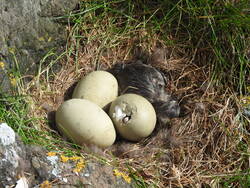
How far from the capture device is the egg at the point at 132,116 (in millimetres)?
2854

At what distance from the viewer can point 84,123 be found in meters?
2.68

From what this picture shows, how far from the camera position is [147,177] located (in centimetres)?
→ 261

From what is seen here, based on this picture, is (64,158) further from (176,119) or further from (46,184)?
(176,119)

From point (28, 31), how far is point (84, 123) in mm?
815

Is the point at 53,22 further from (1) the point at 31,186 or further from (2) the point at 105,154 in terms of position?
(1) the point at 31,186

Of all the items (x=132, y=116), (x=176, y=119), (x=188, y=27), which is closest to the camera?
(x=132, y=116)

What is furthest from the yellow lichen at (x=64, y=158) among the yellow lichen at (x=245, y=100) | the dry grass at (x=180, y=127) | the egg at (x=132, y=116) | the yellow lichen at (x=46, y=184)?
the yellow lichen at (x=245, y=100)

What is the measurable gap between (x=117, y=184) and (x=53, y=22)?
143cm

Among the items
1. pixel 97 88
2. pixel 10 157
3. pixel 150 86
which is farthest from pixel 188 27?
pixel 10 157

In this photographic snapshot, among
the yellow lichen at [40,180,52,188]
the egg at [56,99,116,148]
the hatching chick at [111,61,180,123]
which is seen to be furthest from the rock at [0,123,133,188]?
the hatching chick at [111,61,180,123]

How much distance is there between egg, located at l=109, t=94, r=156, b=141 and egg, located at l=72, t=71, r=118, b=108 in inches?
4.0

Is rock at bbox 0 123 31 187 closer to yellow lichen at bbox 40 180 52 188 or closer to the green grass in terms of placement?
yellow lichen at bbox 40 180 52 188

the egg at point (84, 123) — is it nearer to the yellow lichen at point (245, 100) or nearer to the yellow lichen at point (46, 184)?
the yellow lichen at point (46, 184)

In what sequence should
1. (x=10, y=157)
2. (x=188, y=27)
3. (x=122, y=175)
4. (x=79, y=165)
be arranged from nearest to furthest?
(x=10, y=157)
(x=79, y=165)
(x=122, y=175)
(x=188, y=27)
